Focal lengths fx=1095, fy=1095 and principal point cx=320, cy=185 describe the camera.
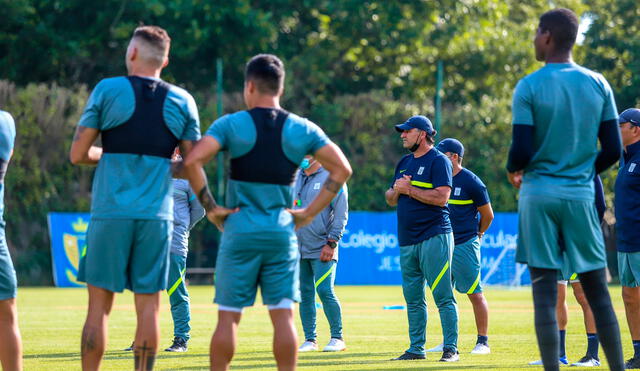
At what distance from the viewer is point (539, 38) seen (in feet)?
24.2

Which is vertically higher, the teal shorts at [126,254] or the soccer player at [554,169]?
the soccer player at [554,169]

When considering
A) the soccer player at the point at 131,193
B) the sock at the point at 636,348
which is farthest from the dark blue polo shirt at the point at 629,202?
the soccer player at the point at 131,193

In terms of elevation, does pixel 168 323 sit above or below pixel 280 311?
below

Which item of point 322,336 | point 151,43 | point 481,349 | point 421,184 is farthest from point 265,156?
point 322,336

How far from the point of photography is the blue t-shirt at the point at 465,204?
1182cm

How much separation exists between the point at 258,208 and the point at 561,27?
7.74 feet

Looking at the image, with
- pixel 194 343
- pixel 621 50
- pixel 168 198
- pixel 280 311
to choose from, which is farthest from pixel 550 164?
pixel 621 50

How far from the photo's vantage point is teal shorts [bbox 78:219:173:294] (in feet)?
22.7

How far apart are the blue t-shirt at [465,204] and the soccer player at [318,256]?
1.18 meters

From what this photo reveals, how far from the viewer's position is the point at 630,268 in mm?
9688

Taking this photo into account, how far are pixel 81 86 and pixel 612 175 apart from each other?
1841 centimetres

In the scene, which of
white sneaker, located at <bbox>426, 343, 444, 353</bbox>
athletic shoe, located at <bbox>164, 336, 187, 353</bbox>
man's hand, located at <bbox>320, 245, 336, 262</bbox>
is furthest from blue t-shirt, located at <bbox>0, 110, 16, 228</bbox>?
white sneaker, located at <bbox>426, 343, 444, 353</bbox>

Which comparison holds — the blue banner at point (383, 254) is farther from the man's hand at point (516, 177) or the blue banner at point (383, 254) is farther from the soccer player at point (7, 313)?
the soccer player at point (7, 313)

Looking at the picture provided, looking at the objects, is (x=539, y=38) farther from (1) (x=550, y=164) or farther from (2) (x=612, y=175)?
(2) (x=612, y=175)
